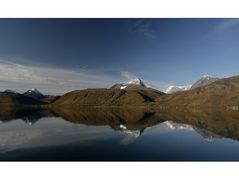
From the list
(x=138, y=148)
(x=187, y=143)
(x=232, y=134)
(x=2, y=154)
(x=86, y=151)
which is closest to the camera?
(x=2, y=154)

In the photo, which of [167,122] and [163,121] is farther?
[163,121]

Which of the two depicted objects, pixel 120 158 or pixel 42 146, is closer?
pixel 120 158

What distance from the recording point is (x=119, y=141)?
39.4 m

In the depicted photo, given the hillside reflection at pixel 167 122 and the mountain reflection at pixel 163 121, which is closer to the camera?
the mountain reflection at pixel 163 121

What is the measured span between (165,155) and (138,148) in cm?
477

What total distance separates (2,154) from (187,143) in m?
22.5

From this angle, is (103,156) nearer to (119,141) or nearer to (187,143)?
(119,141)

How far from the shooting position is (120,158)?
27359 mm

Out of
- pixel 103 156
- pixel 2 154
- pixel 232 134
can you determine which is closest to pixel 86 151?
pixel 103 156

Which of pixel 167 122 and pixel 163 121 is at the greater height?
pixel 167 122

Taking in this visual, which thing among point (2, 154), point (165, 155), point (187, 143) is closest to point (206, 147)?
point (187, 143)

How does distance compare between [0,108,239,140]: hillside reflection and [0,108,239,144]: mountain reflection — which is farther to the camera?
[0,108,239,140]: hillside reflection
